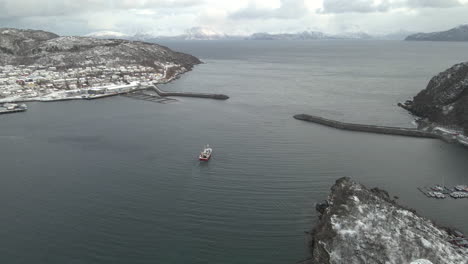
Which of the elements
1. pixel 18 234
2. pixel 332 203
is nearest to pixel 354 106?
pixel 332 203

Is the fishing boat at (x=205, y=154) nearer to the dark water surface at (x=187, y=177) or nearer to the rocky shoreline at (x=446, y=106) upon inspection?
the dark water surface at (x=187, y=177)

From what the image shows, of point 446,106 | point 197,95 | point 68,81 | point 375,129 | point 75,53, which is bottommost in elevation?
point 375,129

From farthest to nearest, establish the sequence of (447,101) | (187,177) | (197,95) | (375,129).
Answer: (197,95)
(447,101)
(375,129)
(187,177)

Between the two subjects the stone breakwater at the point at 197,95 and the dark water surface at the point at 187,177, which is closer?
the dark water surface at the point at 187,177

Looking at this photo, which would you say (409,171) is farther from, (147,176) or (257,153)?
(147,176)

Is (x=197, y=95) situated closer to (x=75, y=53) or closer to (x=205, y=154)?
(x=205, y=154)

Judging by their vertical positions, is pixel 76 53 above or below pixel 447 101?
above

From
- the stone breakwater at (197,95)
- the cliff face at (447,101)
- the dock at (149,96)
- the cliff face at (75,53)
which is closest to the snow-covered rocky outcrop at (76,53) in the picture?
the cliff face at (75,53)

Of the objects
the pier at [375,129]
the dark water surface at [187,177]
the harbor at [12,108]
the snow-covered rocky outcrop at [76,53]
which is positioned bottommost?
the dark water surface at [187,177]

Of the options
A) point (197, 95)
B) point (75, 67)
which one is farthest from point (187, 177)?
point (75, 67)
